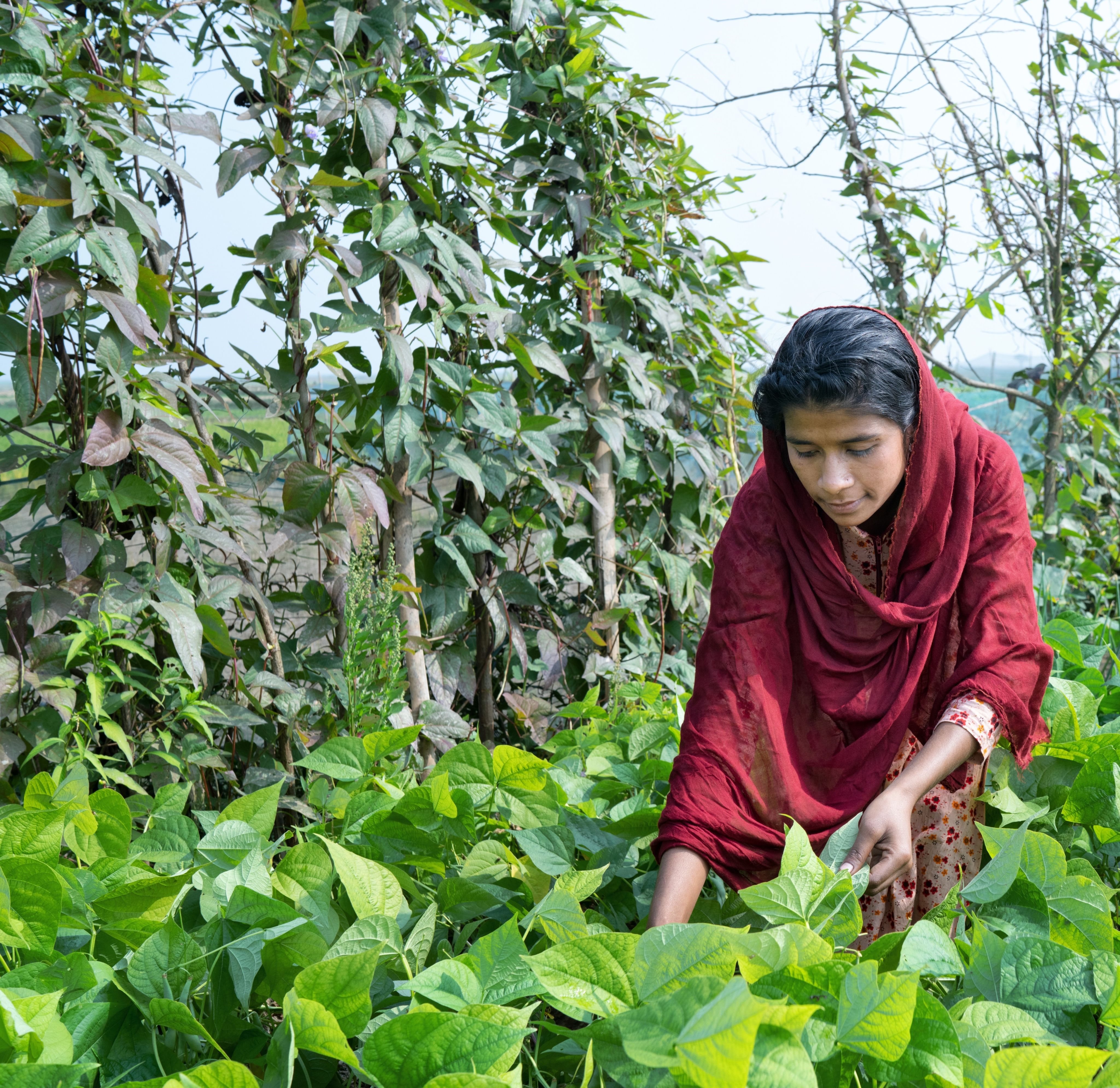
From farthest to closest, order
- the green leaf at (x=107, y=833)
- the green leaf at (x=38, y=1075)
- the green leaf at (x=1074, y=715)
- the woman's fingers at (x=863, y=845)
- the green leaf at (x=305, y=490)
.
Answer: the green leaf at (x=305, y=490)
the green leaf at (x=1074, y=715)
the woman's fingers at (x=863, y=845)
the green leaf at (x=107, y=833)
the green leaf at (x=38, y=1075)

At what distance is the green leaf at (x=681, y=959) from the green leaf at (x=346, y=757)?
72cm

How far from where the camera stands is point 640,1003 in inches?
34.8

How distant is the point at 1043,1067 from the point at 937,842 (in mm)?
958

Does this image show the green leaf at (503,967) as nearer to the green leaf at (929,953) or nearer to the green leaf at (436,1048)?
the green leaf at (436,1048)

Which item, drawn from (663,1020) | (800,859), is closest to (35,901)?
(663,1020)

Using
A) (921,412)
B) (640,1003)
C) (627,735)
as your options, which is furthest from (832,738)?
(640,1003)

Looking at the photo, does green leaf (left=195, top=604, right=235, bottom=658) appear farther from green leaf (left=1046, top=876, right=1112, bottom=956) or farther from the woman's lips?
Answer: green leaf (left=1046, top=876, right=1112, bottom=956)

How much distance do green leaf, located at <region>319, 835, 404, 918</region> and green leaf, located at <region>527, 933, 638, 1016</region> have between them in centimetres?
27

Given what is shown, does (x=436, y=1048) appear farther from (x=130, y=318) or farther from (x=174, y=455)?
(x=130, y=318)

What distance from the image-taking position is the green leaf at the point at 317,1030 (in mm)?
837

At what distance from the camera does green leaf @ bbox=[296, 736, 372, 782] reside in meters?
1.51

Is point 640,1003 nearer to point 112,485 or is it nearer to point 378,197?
point 112,485

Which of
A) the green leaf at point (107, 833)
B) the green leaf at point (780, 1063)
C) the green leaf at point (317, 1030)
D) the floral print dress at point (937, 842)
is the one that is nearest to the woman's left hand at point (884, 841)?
the floral print dress at point (937, 842)

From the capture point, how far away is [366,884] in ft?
3.74
